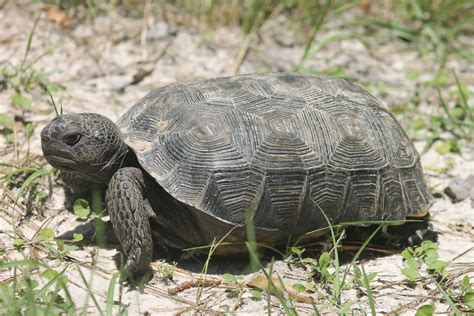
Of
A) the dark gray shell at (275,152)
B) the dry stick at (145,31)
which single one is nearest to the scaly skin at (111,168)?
the dark gray shell at (275,152)

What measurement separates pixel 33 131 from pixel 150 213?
164cm

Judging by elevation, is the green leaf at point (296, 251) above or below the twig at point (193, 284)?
above

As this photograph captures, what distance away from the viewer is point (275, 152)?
12.1 feet

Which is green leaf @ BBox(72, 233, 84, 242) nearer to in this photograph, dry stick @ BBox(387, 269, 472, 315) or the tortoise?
the tortoise

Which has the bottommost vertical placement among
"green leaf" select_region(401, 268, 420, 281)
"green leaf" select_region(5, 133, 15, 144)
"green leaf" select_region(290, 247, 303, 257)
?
"green leaf" select_region(5, 133, 15, 144)

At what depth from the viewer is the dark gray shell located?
11.9 ft

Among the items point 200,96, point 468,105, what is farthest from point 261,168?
point 468,105

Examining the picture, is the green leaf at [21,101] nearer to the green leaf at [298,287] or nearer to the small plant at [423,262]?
the green leaf at [298,287]

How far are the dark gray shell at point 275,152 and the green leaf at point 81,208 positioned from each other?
1.99 ft

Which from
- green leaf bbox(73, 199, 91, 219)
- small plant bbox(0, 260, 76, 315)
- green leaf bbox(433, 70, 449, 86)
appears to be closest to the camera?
small plant bbox(0, 260, 76, 315)

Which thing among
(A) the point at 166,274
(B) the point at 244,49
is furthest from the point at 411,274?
(B) the point at 244,49

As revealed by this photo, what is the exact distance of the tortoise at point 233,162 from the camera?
11.8ft

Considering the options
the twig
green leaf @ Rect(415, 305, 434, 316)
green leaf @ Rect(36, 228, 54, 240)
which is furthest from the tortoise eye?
green leaf @ Rect(415, 305, 434, 316)

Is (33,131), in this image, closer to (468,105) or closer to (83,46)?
(83,46)
